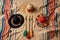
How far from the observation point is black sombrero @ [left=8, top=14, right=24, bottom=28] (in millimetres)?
1162

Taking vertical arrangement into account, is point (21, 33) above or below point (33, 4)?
below

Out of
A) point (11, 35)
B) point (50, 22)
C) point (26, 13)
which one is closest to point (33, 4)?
point (26, 13)

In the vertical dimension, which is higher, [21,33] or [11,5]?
[11,5]

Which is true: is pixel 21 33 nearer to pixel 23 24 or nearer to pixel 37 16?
pixel 23 24

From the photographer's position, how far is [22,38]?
1148 millimetres

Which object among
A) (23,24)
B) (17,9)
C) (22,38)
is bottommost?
(22,38)

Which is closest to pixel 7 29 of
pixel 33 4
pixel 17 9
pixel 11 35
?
pixel 11 35

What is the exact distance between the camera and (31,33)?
1149mm

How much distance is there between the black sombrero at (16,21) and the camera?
1.16 metres

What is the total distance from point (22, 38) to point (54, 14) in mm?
311

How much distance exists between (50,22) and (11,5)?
34cm

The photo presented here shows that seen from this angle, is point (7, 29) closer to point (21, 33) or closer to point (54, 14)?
point (21, 33)

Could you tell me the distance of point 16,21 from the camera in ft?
3.79

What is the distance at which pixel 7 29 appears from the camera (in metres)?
1.16
